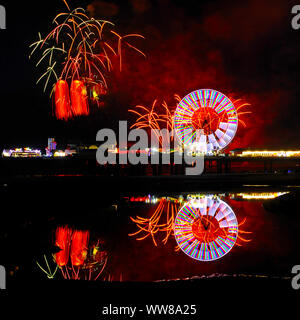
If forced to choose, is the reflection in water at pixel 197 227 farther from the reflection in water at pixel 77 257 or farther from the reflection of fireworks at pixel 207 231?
the reflection in water at pixel 77 257

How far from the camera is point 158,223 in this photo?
1230cm

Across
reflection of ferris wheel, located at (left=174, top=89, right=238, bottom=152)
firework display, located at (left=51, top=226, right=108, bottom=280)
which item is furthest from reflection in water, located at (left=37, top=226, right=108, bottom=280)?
reflection of ferris wheel, located at (left=174, top=89, right=238, bottom=152)

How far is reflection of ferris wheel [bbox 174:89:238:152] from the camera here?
38406mm

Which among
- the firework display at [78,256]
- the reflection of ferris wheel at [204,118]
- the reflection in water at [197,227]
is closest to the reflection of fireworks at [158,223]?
the reflection in water at [197,227]

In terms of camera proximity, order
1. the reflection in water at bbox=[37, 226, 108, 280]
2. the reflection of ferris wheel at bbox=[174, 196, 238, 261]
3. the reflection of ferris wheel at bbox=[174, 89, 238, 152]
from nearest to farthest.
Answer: the reflection in water at bbox=[37, 226, 108, 280], the reflection of ferris wheel at bbox=[174, 196, 238, 261], the reflection of ferris wheel at bbox=[174, 89, 238, 152]

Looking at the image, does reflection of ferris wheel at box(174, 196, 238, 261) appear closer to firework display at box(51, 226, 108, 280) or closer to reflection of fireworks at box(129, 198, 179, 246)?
reflection of fireworks at box(129, 198, 179, 246)

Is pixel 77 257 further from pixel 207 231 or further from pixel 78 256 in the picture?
pixel 207 231

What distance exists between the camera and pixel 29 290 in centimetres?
587

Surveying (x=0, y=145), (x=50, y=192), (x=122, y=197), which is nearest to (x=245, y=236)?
(x=122, y=197)

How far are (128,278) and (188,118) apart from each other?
110 feet

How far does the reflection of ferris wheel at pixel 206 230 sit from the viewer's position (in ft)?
29.0

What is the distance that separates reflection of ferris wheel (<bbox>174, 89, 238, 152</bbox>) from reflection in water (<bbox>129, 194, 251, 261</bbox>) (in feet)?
76.3

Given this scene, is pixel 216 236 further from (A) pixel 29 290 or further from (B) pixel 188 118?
(B) pixel 188 118

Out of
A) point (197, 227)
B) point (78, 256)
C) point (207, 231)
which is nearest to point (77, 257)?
point (78, 256)
